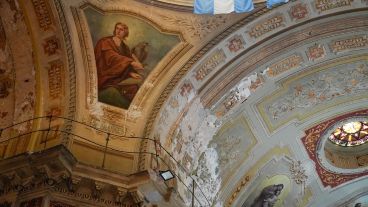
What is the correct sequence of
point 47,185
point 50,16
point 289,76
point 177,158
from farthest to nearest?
point 289,76
point 177,158
point 50,16
point 47,185

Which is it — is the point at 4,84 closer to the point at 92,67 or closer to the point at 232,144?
the point at 92,67

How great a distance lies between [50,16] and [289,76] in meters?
5.15

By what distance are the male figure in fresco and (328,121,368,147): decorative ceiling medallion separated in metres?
6.74

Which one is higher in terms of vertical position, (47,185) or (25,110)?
(25,110)

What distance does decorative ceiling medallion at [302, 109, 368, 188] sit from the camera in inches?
527

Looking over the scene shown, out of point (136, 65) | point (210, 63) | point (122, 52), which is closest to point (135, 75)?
point (136, 65)

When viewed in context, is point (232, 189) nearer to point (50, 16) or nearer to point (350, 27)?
point (350, 27)

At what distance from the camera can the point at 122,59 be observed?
10328 mm

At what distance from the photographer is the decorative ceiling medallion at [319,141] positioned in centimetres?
1340

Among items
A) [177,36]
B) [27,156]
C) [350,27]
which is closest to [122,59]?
[177,36]

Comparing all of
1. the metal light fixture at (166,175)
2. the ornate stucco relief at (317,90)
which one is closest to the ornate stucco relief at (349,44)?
the ornate stucco relief at (317,90)

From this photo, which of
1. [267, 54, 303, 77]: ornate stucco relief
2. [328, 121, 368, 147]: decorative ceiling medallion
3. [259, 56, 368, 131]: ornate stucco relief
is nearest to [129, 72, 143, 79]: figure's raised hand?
[267, 54, 303, 77]: ornate stucco relief

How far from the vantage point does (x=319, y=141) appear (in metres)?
13.7

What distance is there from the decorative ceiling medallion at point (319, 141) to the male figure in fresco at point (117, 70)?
5135mm
